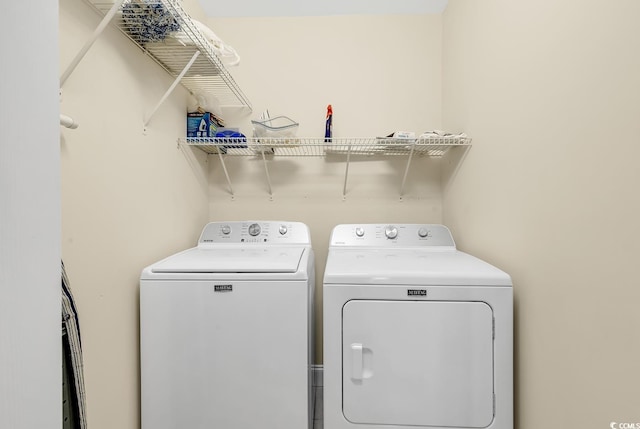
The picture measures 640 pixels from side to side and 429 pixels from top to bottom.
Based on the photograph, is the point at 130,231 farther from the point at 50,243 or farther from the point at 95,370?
the point at 50,243

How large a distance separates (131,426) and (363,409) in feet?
3.26

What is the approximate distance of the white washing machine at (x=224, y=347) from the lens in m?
1.28

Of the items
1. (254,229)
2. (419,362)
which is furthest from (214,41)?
(419,362)

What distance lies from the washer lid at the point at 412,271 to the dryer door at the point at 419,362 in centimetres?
9

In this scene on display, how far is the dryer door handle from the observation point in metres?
1.21

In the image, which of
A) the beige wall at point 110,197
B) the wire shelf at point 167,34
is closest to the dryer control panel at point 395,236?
the beige wall at point 110,197

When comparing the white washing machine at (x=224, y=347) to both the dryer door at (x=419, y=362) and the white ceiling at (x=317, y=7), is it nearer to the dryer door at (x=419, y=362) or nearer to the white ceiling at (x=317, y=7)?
the dryer door at (x=419, y=362)

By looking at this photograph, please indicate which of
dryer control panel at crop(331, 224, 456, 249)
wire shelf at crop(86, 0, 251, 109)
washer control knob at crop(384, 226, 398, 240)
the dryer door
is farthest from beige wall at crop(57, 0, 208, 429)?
washer control knob at crop(384, 226, 398, 240)

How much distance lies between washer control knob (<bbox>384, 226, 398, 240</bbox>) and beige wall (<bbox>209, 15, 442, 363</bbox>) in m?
0.30

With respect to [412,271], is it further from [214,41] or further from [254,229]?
[214,41]

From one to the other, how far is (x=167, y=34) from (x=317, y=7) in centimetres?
121

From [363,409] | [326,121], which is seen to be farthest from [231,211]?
[363,409]

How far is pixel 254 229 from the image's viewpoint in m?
1.91

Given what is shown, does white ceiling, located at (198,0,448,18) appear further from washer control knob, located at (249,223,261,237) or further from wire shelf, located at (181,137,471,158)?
washer control knob, located at (249,223,261,237)
